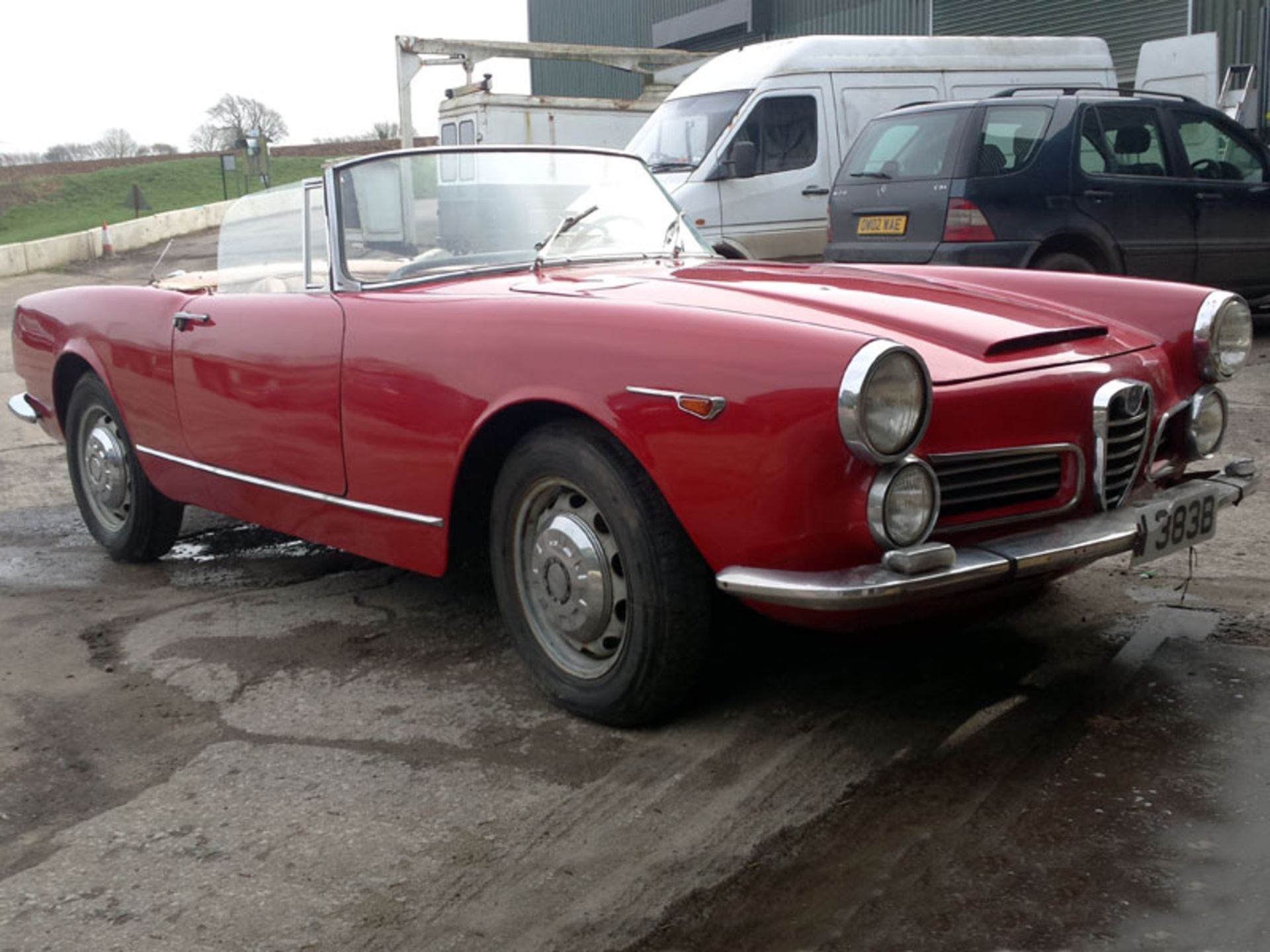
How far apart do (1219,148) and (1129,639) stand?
6.50 meters

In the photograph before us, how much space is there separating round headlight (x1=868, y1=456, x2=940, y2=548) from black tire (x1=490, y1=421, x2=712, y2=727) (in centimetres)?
47

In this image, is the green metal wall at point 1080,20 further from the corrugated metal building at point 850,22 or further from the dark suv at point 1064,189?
the dark suv at point 1064,189

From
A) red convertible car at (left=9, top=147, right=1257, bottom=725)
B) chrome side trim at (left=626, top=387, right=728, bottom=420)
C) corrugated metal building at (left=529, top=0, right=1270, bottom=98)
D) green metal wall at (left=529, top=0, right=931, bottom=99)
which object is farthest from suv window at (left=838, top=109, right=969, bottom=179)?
green metal wall at (left=529, top=0, right=931, bottom=99)

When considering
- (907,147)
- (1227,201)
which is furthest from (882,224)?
(1227,201)

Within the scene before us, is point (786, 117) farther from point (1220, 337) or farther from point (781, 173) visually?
point (1220, 337)

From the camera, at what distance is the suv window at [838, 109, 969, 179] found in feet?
28.3

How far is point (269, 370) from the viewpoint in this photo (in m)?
4.09

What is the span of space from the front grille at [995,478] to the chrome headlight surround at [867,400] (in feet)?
0.47

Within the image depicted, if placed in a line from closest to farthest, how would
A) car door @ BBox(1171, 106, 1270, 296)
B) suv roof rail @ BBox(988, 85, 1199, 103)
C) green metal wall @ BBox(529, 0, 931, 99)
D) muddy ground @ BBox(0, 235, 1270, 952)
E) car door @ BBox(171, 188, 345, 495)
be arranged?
1. muddy ground @ BBox(0, 235, 1270, 952)
2. car door @ BBox(171, 188, 345, 495)
3. car door @ BBox(1171, 106, 1270, 296)
4. suv roof rail @ BBox(988, 85, 1199, 103)
5. green metal wall @ BBox(529, 0, 931, 99)

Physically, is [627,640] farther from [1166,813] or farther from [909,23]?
[909,23]

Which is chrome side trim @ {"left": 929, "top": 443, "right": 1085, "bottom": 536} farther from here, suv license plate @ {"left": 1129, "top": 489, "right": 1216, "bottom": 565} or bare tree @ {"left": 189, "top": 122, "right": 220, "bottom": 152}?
bare tree @ {"left": 189, "top": 122, "right": 220, "bottom": 152}

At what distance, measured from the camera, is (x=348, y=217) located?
424 centimetres

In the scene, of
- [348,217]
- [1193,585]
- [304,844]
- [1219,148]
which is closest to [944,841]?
[304,844]

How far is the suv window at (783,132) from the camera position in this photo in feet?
36.0
